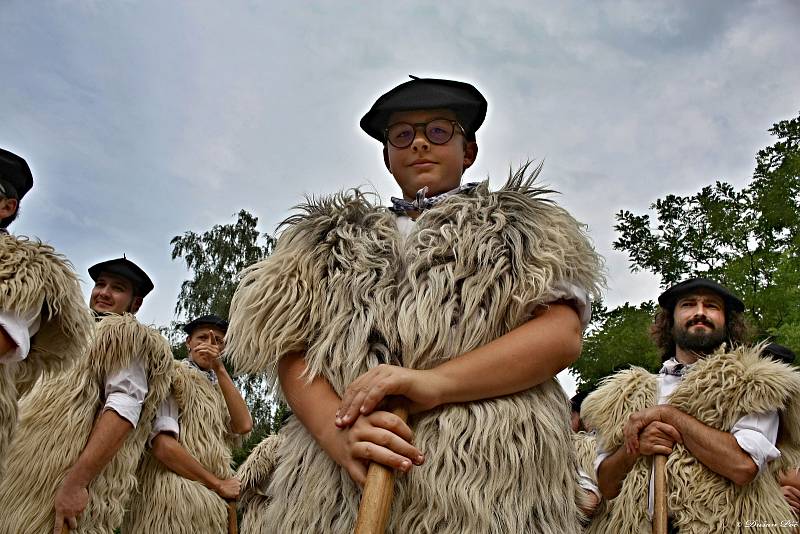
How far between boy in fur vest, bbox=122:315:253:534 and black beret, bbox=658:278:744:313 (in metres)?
2.95

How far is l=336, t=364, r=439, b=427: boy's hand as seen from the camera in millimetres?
1632

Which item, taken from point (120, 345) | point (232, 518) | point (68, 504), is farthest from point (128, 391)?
point (232, 518)

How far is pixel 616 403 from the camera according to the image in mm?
3529

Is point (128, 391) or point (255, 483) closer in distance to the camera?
point (128, 391)

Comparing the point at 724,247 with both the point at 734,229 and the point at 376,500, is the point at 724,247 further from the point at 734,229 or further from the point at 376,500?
the point at 376,500

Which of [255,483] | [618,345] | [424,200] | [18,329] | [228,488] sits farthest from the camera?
[618,345]

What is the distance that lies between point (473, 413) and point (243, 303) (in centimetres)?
74

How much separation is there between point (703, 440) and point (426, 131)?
77.2 inches

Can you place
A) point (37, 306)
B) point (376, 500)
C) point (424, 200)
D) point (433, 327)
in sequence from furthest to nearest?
point (37, 306), point (424, 200), point (433, 327), point (376, 500)

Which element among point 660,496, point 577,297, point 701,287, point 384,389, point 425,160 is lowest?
point 384,389

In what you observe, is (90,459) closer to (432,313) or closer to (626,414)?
(432,313)

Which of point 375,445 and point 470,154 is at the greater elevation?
point 470,154

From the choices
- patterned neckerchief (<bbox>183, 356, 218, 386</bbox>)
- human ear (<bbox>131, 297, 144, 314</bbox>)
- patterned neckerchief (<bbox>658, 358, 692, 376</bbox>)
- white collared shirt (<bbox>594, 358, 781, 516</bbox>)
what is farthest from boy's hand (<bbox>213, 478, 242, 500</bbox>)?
patterned neckerchief (<bbox>658, 358, 692, 376</bbox>)

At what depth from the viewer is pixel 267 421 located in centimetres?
2019
